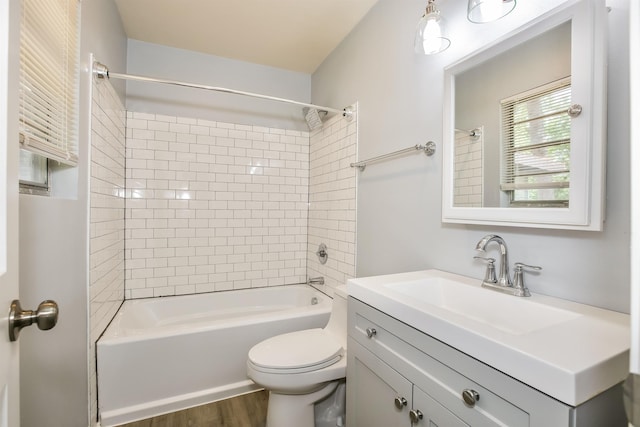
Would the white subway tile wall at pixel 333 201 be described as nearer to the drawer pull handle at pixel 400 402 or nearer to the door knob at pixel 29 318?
the drawer pull handle at pixel 400 402

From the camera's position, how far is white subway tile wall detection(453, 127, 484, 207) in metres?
1.25

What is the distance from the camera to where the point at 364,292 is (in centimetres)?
116

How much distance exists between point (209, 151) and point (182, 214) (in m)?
0.62

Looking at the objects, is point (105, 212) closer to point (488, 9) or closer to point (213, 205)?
point (213, 205)

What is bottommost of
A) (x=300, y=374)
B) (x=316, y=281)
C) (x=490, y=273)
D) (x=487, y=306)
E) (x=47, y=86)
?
(x=300, y=374)

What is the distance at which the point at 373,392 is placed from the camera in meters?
1.11

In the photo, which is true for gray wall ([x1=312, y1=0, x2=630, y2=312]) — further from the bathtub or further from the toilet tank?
the bathtub

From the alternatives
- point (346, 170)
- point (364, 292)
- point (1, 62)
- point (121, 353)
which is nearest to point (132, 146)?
point (121, 353)

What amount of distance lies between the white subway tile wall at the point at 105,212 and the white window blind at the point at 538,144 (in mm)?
2005

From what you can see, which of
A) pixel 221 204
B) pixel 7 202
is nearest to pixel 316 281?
pixel 221 204

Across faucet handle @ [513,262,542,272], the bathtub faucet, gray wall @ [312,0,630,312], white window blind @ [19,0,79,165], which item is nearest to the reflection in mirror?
gray wall @ [312,0,630,312]

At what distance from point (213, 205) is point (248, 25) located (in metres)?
1.49

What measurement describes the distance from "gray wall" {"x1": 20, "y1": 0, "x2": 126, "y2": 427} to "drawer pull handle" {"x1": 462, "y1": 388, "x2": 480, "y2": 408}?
1.29 m

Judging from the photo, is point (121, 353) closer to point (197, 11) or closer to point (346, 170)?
point (346, 170)
